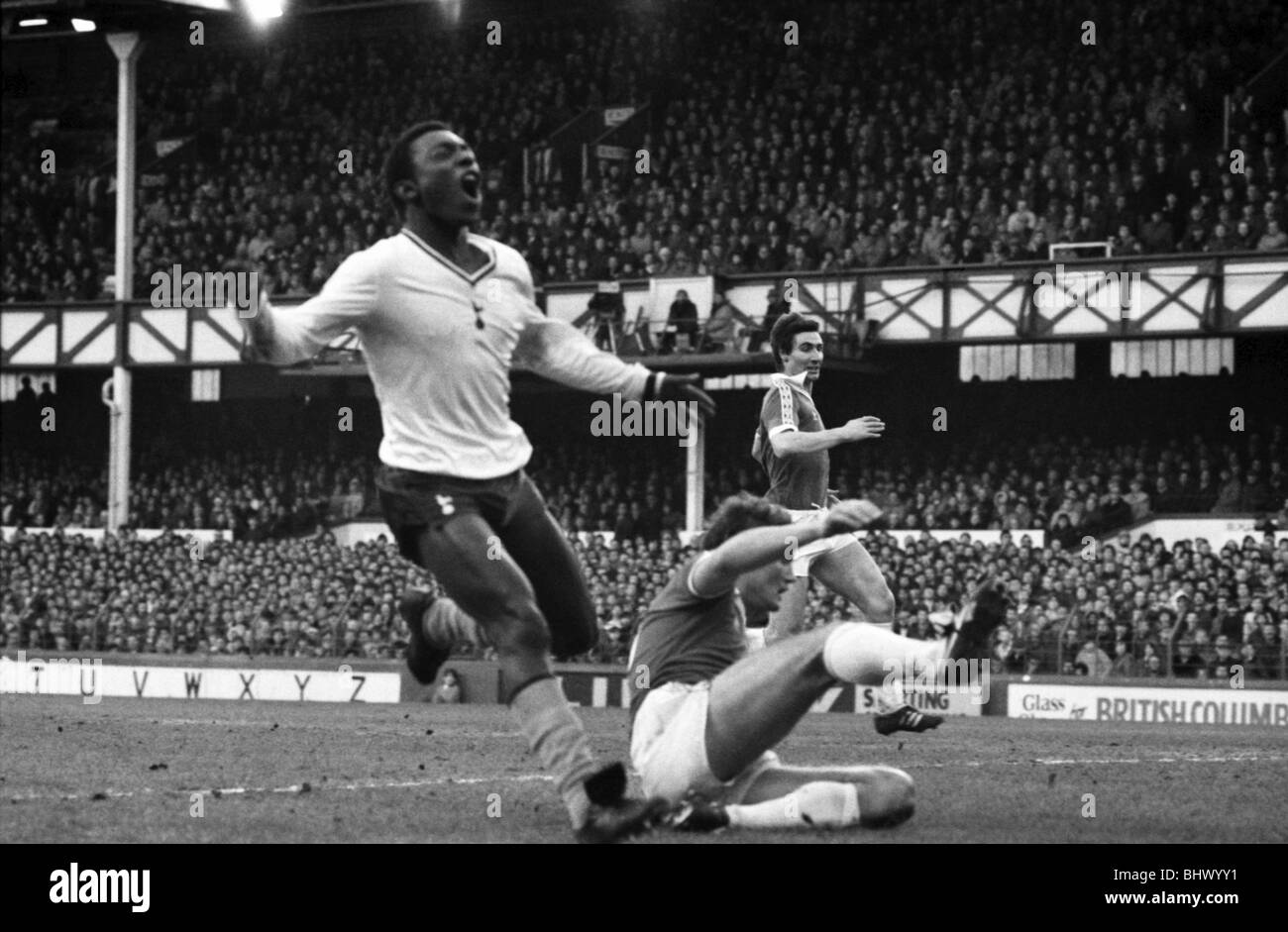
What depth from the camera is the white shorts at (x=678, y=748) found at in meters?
8.06

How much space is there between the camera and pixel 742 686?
7.83 m

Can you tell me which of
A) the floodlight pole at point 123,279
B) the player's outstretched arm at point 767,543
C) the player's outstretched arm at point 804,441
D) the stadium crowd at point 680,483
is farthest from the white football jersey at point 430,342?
the floodlight pole at point 123,279

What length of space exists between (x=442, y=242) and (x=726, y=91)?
109 ft

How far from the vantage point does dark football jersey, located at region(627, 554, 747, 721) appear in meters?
8.23

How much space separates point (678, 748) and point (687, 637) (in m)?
0.45

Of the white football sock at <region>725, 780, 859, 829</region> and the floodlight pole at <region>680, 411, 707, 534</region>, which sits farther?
the floodlight pole at <region>680, 411, 707, 534</region>

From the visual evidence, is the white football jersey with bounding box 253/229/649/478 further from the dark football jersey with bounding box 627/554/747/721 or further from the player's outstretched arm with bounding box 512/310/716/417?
the dark football jersey with bounding box 627/554/747/721

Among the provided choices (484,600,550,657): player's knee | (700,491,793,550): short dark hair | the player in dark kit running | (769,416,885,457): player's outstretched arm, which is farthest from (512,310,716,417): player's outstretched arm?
the player in dark kit running

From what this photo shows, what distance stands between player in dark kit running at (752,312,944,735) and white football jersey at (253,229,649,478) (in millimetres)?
4549

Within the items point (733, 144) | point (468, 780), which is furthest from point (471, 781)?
point (733, 144)

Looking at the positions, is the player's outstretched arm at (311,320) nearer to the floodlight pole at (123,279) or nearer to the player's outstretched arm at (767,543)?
the player's outstretched arm at (767,543)

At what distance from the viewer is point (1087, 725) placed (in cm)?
2064

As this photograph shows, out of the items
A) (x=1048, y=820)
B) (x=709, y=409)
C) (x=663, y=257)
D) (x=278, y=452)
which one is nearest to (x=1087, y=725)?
(x=1048, y=820)

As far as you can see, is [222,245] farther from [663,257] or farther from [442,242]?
[442,242]
